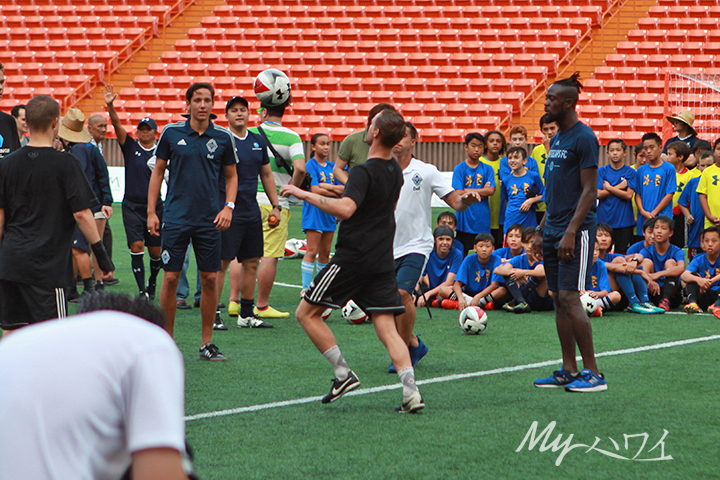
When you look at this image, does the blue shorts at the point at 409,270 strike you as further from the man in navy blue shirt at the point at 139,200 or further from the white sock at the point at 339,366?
the man in navy blue shirt at the point at 139,200

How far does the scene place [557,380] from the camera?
5.61 meters

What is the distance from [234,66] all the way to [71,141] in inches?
633

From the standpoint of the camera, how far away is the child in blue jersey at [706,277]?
9.12 m

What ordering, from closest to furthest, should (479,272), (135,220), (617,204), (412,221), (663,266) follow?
(412,221) < (479,272) < (663,266) < (135,220) < (617,204)

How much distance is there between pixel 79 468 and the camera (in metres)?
1.48

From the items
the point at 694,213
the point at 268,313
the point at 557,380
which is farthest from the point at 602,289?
the point at 557,380

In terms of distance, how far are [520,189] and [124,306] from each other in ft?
29.7

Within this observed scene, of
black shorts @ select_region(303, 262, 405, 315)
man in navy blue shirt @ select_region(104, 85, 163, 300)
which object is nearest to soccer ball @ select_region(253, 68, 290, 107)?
man in navy blue shirt @ select_region(104, 85, 163, 300)

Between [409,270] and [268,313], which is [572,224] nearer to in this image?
[409,270]

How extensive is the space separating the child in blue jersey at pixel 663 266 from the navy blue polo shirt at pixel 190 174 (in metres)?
5.28

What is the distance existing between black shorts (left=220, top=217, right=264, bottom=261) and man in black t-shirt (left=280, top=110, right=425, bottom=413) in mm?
2649

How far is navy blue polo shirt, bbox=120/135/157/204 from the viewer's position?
377 inches

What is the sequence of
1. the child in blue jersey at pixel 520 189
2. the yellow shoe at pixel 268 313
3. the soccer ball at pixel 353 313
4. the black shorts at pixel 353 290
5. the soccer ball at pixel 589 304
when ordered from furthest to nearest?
the child in blue jersey at pixel 520 189 < the soccer ball at pixel 589 304 < the yellow shoe at pixel 268 313 < the soccer ball at pixel 353 313 < the black shorts at pixel 353 290

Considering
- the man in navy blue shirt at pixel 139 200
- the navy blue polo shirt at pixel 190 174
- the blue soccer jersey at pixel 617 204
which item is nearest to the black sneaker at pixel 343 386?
the navy blue polo shirt at pixel 190 174
